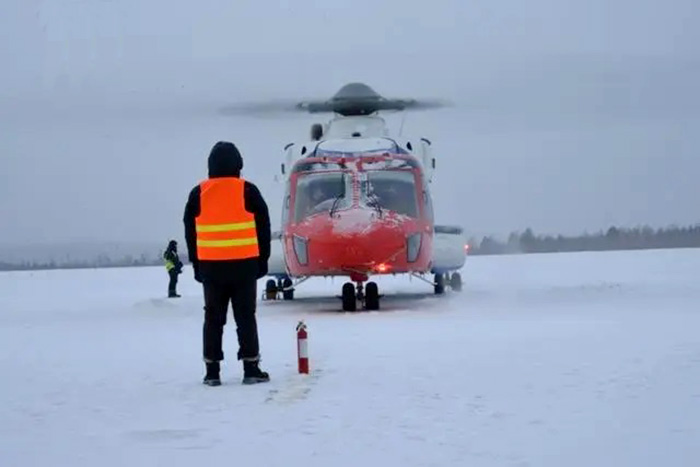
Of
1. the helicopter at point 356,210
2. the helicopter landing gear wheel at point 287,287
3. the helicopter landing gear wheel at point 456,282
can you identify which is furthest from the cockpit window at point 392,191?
the helicopter landing gear wheel at point 456,282

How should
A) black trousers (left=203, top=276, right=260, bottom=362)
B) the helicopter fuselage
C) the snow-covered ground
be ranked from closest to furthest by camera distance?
the snow-covered ground, black trousers (left=203, top=276, right=260, bottom=362), the helicopter fuselage

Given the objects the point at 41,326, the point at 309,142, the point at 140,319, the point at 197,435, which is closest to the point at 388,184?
the point at 309,142

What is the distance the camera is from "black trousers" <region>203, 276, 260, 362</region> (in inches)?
316

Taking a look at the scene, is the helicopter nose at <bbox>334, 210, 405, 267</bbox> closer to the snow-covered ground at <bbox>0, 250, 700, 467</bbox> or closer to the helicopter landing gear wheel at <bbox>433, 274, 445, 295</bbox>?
the snow-covered ground at <bbox>0, 250, 700, 467</bbox>

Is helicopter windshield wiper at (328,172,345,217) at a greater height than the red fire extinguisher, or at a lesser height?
greater

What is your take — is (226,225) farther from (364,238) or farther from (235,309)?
(364,238)

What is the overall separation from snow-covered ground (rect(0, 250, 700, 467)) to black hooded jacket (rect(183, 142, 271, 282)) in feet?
2.72

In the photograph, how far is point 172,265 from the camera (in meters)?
26.4

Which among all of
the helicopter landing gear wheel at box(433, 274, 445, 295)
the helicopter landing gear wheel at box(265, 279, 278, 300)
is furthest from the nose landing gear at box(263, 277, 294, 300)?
the helicopter landing gear wheel at box(433, 274, 445, 295)

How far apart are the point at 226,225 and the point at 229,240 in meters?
0.12

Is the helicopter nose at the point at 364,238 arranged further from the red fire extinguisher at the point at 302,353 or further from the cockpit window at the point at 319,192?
the red fire extinguisher at the point at 302,353

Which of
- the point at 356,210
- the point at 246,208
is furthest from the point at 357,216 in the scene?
the point at 246,208

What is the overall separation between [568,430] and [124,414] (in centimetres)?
268

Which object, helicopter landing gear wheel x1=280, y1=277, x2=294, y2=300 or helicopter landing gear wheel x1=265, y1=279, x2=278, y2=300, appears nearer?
helicopter landing gear wheel x1=265, y1=279, x2=278, y2=300
